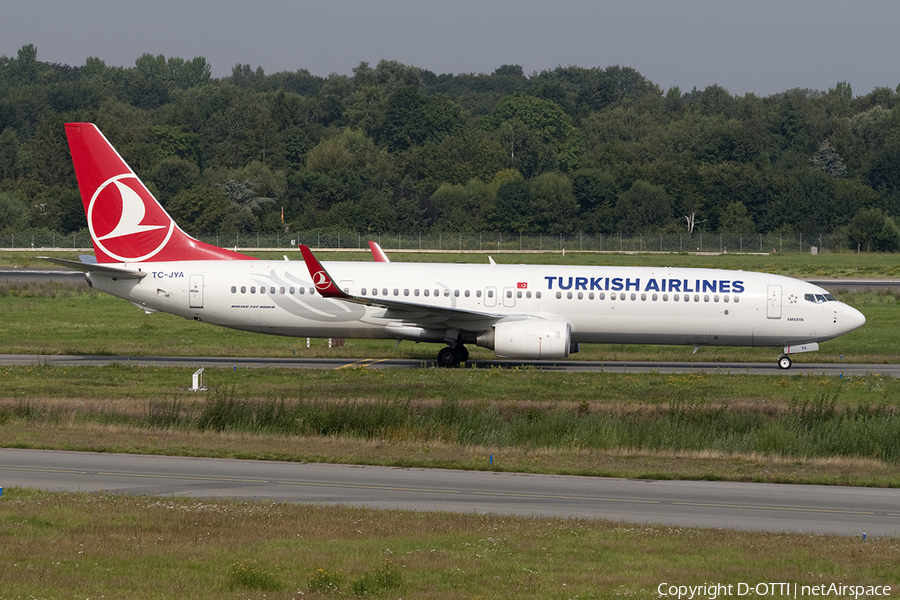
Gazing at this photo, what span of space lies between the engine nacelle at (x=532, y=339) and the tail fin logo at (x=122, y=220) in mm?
12819

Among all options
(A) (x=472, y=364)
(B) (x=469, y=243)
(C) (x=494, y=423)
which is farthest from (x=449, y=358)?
(B) (x=469, y=243)

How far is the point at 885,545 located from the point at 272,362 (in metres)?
25.2

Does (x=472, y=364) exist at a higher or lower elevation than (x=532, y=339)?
lower

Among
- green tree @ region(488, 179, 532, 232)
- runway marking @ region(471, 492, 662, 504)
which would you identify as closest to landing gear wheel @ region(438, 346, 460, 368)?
runway marking @ region(471, 492, 662, 504)

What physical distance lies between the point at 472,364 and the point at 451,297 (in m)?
2.68

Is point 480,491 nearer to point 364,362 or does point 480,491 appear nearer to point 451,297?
point 451,297

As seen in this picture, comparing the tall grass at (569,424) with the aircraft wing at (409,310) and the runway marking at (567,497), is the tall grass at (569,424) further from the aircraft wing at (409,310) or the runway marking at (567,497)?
the aircraft wing at (409,310)

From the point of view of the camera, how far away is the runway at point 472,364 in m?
34.2

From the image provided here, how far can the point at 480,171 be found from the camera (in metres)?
143

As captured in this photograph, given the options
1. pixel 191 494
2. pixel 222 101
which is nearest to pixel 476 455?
pixel 191 494

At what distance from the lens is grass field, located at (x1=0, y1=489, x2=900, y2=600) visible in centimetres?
1148

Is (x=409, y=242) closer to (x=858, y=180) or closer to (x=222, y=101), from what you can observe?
(x=858, y=180)

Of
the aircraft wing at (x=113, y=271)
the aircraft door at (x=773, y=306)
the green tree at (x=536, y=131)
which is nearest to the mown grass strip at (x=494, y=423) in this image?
the aircraft door at (x=773, y=306)

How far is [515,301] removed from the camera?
3484cm
